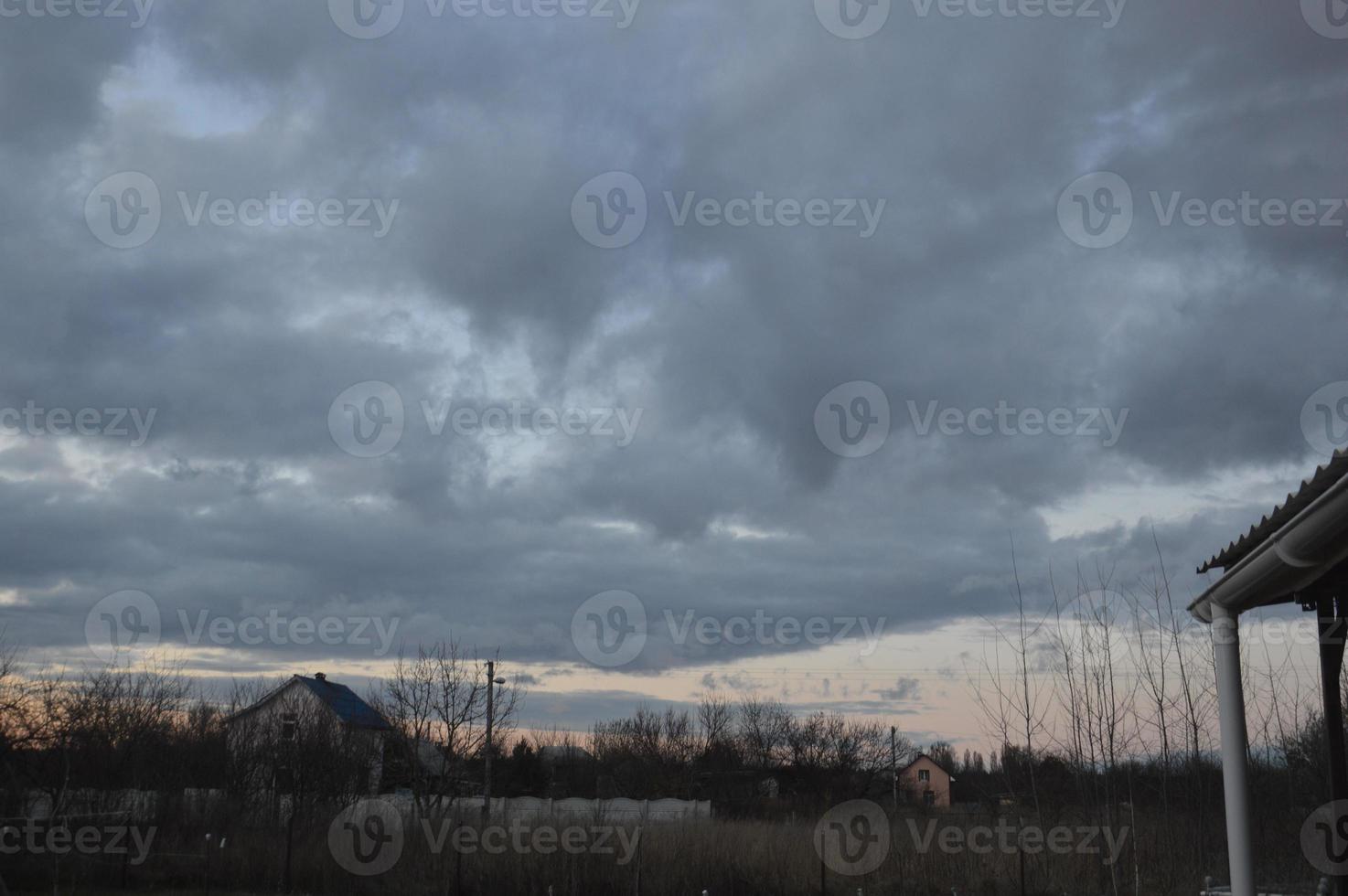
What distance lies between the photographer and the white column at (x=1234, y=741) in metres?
6.22

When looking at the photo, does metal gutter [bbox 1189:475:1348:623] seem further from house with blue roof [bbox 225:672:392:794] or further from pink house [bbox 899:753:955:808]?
pink house [bbox 899:753:955:808]

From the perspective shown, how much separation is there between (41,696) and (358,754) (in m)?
11.6

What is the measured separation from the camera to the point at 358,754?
3394 cm

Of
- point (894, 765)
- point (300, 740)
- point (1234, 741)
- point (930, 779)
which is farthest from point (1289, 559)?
point (930, 779)

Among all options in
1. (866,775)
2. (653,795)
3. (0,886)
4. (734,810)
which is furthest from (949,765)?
(0,886)

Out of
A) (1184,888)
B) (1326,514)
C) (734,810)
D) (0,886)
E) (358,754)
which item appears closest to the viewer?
(1326,514)

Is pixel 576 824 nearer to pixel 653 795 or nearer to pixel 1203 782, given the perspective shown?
pixel 1203 782

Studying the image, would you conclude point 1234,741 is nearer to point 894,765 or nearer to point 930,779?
point 894,765

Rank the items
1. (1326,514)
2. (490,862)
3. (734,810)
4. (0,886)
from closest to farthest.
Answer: (1326,514)
(0,886)
(490,862)
(734,810)

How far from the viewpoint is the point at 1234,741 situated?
6.36 meters

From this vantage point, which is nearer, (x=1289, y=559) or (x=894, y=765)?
(x=1289, y=559)

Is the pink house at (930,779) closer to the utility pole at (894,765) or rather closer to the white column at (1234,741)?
the utility pole at (894,765)

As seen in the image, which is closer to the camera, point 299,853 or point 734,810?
point 299,853

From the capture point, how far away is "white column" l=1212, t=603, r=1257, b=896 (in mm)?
6223
